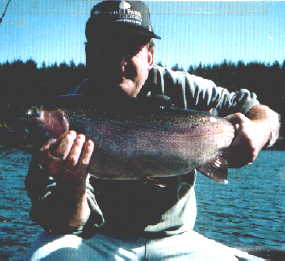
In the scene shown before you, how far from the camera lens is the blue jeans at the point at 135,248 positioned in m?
3.31

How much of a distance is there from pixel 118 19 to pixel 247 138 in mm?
1652

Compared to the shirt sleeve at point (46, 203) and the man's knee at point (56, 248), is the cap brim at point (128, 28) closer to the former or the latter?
the shirt sleeve at point (46, 203)

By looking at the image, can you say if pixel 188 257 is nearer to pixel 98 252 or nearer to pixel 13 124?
pixel 98 252

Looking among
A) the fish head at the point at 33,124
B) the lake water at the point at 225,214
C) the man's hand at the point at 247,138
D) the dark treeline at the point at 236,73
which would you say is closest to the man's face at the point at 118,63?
the fish head at the point at 33,124

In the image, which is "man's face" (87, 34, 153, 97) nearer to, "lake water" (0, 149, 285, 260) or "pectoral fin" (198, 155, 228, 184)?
"pectoral fin" (198, 155, 228, 184)

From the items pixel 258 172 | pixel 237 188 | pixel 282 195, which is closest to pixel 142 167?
pixel 282 195

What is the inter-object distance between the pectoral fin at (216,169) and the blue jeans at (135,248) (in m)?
0.84

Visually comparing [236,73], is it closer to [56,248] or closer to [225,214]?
[225,214]

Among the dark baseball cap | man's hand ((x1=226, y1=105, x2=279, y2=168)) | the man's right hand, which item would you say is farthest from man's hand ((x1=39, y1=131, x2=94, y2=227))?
the dark baseball cap

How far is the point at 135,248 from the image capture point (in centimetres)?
356

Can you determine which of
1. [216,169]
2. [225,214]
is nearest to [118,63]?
[216,169]

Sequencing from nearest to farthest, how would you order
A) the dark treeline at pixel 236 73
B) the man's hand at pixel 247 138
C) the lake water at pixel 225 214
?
1. the man's hand at pixel 247 138
2. the lake water at pixel 225 214
3. the dark treeline at pixel 236 73

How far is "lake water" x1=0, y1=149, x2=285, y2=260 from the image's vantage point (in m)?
11.8

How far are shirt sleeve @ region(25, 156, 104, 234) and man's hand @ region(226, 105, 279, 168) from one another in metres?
1.17
